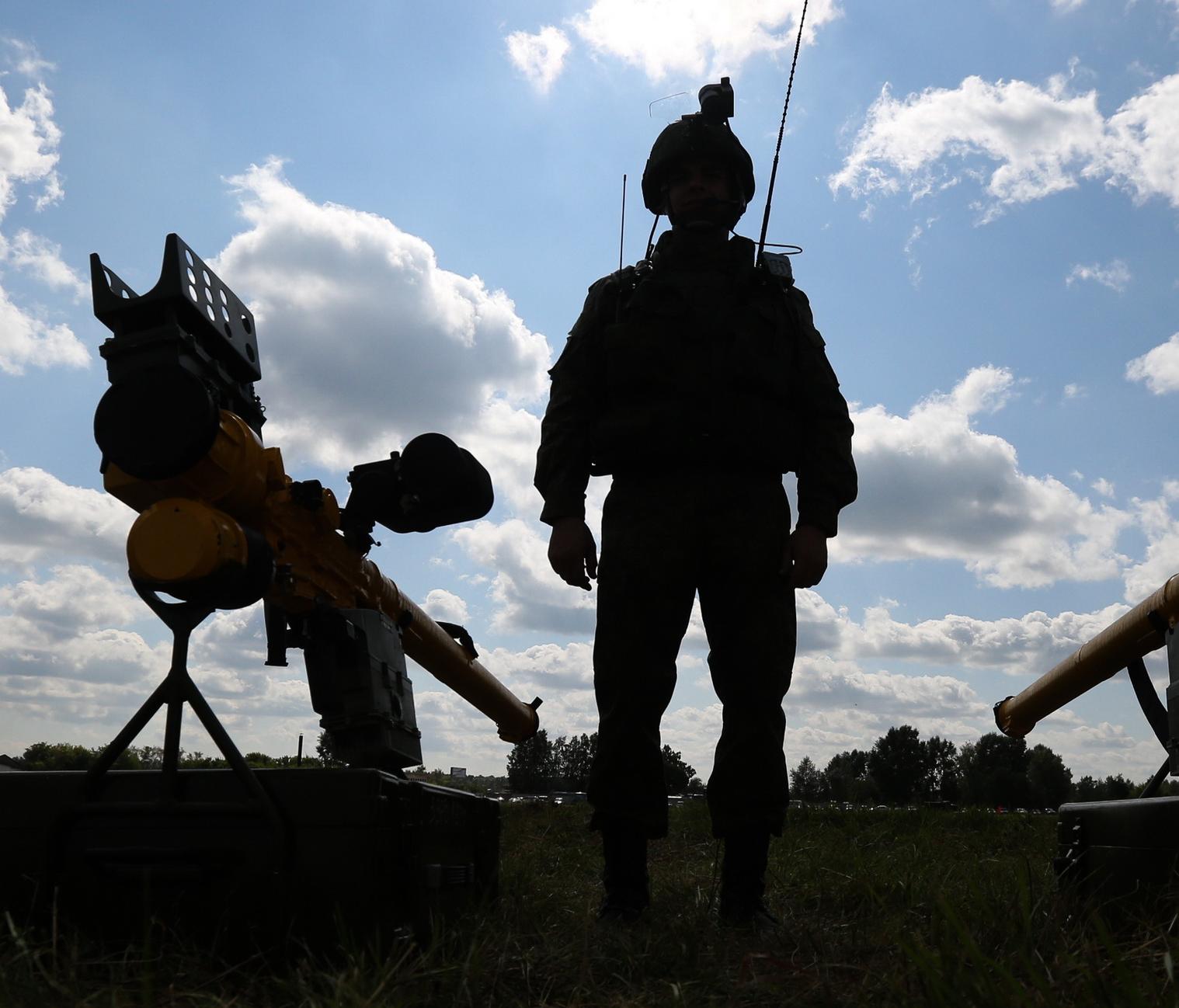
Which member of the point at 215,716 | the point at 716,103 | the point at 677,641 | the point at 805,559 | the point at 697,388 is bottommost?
the point at 215,716

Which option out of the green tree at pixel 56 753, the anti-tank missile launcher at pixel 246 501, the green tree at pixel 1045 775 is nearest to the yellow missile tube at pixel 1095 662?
the anti-tank missile launcher at pixel 246 501

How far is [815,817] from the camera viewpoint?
7039 mm

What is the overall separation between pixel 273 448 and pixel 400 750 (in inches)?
43.4

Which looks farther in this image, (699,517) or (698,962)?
(699,517)

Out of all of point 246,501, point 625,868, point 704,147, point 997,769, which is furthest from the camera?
point 997,769

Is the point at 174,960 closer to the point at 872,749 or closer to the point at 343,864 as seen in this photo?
the point at 343,864

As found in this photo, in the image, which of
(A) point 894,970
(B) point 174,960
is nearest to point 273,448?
(B) point 174,960

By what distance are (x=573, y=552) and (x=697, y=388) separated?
629mm

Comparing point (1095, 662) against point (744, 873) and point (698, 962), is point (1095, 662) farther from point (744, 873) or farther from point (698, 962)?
point (698, 962)

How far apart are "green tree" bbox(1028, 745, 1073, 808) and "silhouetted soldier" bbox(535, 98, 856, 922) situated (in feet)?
119

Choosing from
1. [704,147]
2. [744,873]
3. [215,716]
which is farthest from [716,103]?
[215,716]

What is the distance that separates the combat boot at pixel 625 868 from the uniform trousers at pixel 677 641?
0.03 metres

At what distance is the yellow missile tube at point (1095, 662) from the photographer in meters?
3.67

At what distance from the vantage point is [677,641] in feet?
10.7
